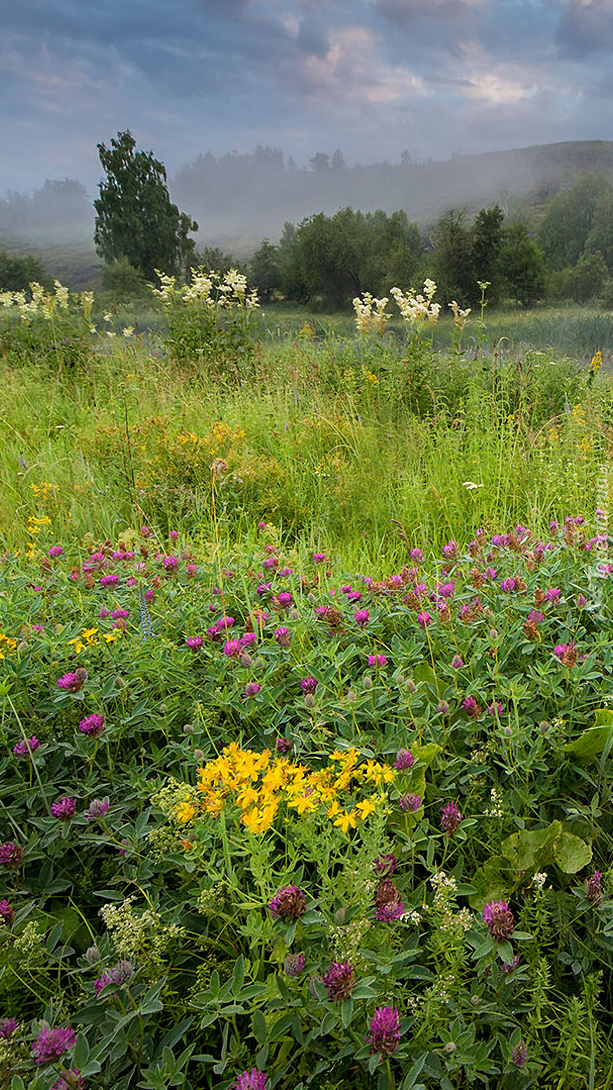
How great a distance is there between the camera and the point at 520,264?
19.5m

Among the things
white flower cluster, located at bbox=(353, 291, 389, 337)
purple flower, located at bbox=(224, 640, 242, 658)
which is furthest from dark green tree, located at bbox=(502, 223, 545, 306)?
purple flower, located at bbox=(224, 640, 242, 658)

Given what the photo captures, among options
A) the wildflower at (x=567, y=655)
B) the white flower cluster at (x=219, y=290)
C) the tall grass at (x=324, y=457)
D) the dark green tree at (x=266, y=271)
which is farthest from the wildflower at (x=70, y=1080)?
the dark green tree at (x=266, y=271)

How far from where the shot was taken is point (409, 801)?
107 cm

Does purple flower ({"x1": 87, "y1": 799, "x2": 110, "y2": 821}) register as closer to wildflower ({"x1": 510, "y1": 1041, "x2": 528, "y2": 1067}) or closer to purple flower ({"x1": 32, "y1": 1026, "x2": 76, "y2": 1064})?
purple flower ({"x1": 32, "y1": 1026, "x2": 76, "y2": 1064})

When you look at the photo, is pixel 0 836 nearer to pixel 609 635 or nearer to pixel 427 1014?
pixel 427 1014

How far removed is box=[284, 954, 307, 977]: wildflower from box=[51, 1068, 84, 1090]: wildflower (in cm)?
28

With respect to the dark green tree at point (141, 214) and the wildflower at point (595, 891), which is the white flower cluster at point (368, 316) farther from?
the dark green tree at point (141, 214)

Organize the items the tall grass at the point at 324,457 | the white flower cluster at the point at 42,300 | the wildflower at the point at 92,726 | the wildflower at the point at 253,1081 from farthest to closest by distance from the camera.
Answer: the white flower cluster at the point at 42,300, the tall grass at the point at 324,457, the wildflower at the point at 92,726, the wildflower at the point at 253,1081

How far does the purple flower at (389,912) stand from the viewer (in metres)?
0.90

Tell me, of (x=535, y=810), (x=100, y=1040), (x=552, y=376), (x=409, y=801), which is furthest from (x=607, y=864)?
(x=552, y=376)

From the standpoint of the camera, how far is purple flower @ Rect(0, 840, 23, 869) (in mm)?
1114

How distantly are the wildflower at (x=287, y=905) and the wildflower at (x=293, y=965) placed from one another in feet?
0.15

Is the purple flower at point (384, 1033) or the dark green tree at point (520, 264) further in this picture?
the dark green tree at point (520, 264)

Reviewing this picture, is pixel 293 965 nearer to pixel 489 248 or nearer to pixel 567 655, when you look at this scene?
pixel 567 655
